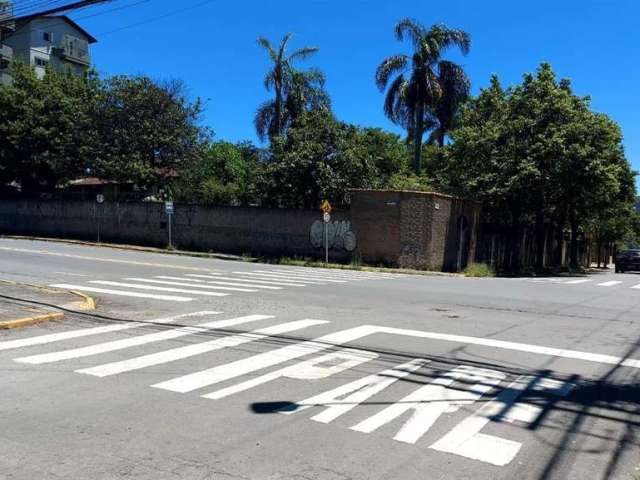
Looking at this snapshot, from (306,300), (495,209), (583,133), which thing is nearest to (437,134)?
(495,209)

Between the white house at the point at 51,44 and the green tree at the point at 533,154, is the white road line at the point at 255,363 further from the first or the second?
the white house at the point at 51,44

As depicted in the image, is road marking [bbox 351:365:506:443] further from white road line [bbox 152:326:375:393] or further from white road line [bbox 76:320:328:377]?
white road line [bbox 76:320:328:377]

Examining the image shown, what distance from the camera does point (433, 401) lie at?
19.5 feet

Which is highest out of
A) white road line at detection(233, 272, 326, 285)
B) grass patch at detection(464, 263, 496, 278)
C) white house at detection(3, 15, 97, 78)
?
white house at detection(3, 15, 97, 78)

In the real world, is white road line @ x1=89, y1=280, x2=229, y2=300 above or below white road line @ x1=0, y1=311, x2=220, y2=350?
above

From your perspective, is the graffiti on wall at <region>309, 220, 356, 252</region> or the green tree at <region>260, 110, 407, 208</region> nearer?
the graffiti on wall at <region>309, 220, 356, 252</region>

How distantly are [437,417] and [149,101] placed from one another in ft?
111

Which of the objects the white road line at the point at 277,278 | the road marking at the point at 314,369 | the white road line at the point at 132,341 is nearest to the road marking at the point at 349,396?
the road marking at the point at 314,369

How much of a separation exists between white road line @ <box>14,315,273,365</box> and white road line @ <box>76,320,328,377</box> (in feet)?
2.27

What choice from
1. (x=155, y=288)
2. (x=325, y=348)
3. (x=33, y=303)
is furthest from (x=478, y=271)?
(x=33, y=303)

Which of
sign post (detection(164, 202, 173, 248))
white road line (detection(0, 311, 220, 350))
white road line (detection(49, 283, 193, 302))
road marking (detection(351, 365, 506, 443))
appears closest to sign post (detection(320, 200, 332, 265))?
sign post (detection(164, 202, 173, 248))

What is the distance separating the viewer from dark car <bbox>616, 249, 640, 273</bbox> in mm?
38062

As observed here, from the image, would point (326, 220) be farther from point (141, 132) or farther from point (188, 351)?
point (188, 351)

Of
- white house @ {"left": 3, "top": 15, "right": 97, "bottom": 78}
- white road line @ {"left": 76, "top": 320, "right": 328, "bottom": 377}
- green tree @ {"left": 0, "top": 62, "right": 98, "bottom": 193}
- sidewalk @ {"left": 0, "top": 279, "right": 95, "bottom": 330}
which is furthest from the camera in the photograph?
white house @ {"left": 3, "top": 15, "right": 97, "bottom": 78}
